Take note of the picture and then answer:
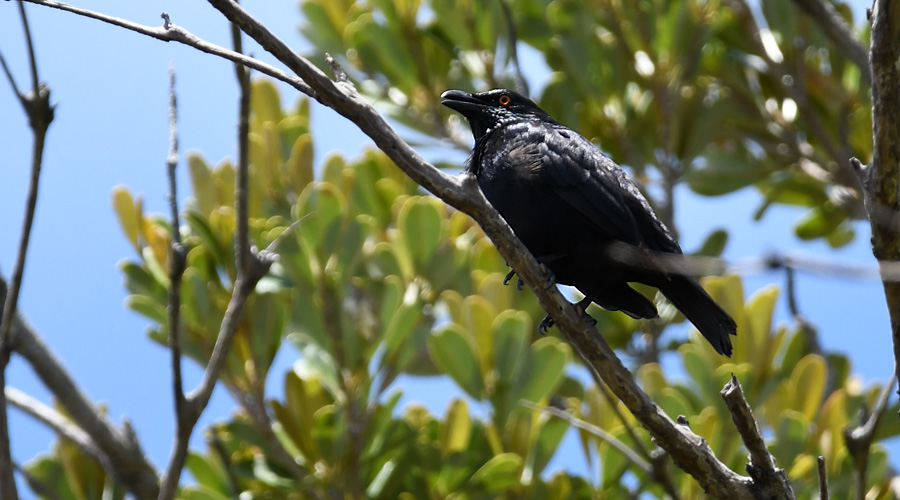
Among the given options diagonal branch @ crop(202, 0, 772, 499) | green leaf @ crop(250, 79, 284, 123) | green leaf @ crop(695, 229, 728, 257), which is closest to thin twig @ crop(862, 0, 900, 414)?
diagonal branch @ crop(202, 0, 772, 499)

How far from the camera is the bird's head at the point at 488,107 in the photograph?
4.23m

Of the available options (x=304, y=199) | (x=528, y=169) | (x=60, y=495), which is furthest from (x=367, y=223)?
(x=60, y=495)

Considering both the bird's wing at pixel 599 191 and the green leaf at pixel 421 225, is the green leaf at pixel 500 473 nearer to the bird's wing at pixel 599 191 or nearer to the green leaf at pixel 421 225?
the green leaf at pixel 421 225

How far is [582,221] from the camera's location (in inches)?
134

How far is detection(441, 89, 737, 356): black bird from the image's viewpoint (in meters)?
3.38

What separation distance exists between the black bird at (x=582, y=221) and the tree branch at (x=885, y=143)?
0.92 meters

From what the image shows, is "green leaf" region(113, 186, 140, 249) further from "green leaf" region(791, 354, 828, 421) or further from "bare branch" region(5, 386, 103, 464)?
"green leaf" region(791, 354, 828, 421)

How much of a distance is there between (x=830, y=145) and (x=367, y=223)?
2603mm

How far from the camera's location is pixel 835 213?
6.48m

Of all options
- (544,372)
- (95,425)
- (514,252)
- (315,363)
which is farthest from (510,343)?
(514,252)

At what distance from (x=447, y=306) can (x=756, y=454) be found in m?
2.22

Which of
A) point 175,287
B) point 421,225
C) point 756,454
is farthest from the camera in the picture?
point 421,225

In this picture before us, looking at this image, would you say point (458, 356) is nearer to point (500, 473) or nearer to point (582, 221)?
point (500, 473)

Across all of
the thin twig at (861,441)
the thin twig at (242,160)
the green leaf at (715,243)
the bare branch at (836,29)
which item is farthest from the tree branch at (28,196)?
the green leaf at (715,243)
